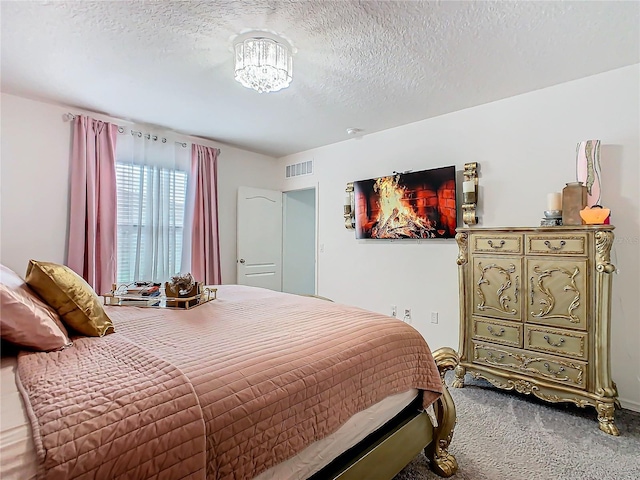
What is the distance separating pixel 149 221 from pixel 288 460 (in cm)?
347

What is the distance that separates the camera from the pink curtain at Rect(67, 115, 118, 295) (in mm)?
3348

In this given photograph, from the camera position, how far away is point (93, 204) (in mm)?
3418

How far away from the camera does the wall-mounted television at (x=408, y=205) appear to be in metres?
3.43

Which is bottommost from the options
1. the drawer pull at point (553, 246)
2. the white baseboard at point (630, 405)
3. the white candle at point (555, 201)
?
the white baseboard at point (630, 405)

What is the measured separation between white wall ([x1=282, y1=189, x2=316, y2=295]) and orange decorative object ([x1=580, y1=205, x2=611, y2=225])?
3.78 metres

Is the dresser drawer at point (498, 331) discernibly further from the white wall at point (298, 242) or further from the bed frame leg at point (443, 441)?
the white wall at point (298, 242)

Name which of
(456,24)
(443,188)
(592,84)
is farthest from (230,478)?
(592,84)

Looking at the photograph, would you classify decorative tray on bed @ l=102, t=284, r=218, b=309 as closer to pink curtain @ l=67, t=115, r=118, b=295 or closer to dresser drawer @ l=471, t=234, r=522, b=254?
pink curtain @ l=67, t=115, r=118, b=295

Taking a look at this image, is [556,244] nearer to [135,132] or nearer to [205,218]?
[205,218]

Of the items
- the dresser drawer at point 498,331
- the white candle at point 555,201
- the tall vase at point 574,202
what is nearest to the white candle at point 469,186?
the white candle at point 555,201

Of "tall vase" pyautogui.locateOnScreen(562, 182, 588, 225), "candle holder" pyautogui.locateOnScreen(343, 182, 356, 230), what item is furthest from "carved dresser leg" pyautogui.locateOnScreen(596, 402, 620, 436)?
"candle holder" pyautogui.locateOnScreen(343, 182, 356, 230)

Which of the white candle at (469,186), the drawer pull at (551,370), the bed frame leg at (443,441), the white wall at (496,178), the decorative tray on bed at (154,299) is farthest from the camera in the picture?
the white candle at (469,186)

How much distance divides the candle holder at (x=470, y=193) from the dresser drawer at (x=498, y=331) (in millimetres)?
985

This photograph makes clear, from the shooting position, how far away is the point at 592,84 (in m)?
2.64
